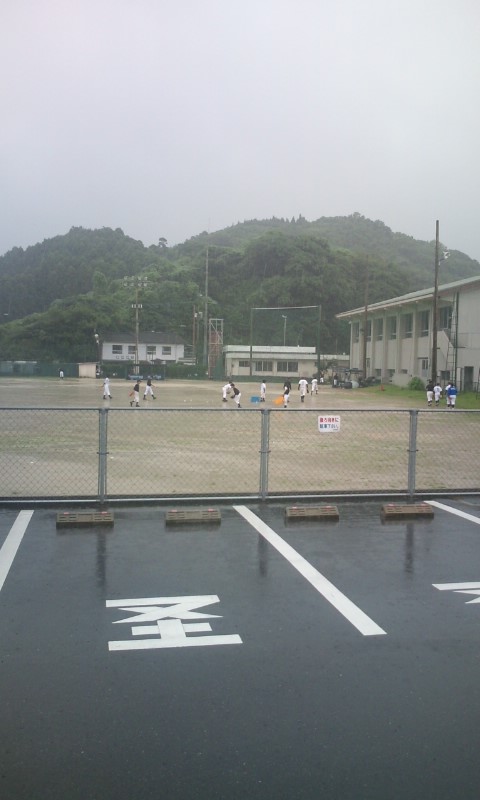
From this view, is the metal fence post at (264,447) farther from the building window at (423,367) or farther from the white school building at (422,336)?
the building window at (423,367)

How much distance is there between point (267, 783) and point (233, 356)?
92122 mm

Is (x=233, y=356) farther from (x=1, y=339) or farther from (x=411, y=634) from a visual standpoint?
(x=411, y=634)

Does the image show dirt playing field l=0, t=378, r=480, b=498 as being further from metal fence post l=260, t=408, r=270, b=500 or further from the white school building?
the white school building

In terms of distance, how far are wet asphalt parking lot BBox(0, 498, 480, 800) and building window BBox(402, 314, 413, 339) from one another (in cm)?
5861

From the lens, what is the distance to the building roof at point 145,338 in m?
99.3

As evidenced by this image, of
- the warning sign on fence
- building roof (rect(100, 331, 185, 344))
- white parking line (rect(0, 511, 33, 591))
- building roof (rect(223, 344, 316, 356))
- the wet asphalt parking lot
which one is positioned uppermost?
building roof (rect(100, 331, 185, 344))

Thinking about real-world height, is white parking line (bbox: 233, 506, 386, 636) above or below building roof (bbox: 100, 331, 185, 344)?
below

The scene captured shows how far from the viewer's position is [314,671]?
14.9 feet

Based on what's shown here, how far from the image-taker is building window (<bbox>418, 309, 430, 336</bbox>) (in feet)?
197

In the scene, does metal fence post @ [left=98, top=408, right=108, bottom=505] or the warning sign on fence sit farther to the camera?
the warning sign on fence

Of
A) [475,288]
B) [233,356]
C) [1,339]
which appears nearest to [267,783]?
[475,288]

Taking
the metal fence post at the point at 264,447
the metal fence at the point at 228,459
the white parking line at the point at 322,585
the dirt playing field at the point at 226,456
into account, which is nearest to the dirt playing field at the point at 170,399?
the dirt playing field at the point at 226,456

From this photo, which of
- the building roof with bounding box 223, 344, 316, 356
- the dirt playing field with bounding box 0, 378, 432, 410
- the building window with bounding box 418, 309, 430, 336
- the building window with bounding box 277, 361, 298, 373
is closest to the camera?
the dirt playing field with bounding box 0, 378, 432, 410

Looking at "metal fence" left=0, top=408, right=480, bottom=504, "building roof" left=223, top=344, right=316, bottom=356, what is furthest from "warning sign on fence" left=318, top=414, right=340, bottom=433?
"building roof" left=223, top=344, right=316, bottom=356
